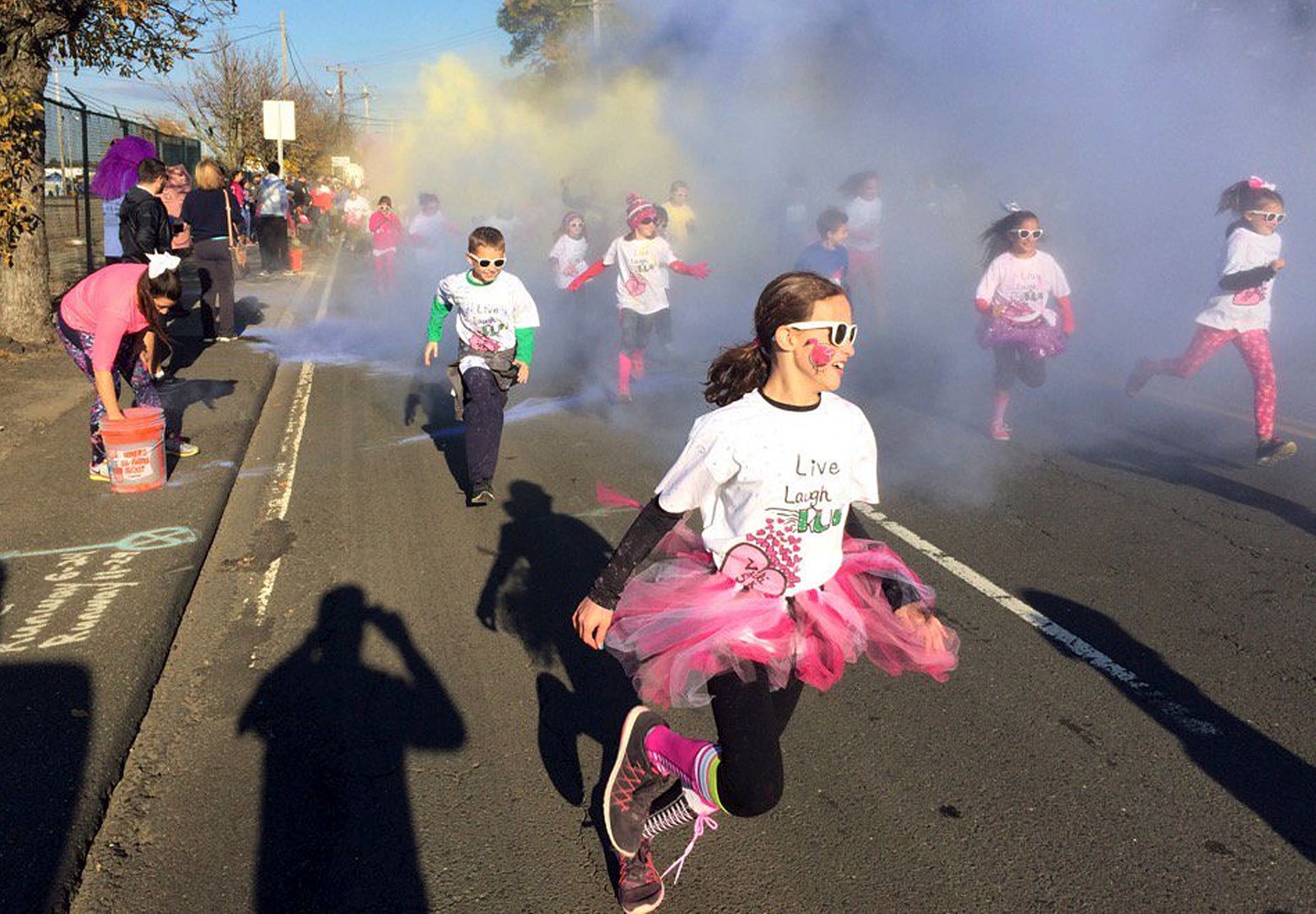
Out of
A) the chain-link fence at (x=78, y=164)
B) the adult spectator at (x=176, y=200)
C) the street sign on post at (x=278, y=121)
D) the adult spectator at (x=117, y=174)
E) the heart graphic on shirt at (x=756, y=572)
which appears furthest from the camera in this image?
the street sign on post at (x=278, y=121)

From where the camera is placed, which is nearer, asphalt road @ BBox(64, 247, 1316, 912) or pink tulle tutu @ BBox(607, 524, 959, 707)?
pink tulle tutu @ BBox(607, 524, 959, 707)

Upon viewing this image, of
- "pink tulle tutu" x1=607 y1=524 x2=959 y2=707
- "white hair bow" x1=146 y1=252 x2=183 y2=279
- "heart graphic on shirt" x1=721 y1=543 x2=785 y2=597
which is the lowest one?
"pink tulle tutu" x1=607 y1=524 x2=959 y2=707

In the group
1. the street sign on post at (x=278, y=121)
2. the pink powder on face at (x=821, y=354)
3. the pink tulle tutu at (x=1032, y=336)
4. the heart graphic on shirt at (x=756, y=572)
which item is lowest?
the heart graphic on shirt at (x=756, y=572)

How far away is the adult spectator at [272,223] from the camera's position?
22906 millimetres

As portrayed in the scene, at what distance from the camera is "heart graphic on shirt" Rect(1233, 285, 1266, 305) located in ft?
24.2

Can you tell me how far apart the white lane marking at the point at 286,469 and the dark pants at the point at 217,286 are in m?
1.42

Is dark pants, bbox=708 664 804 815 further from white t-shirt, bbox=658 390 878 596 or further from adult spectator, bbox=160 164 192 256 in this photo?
adult spectator, bbox=160 164 192 256

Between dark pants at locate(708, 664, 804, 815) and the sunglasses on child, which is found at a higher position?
the sunglasses on child

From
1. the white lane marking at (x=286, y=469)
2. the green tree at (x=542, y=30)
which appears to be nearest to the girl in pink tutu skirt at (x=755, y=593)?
the white lane marking at (x=286, y=469)

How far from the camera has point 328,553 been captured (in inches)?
224

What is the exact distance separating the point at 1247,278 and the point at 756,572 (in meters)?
5.93

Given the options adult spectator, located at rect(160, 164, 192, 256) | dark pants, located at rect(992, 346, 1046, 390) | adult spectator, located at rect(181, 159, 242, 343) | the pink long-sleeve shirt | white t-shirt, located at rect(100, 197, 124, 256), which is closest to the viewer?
the pink long-sleeve shirt

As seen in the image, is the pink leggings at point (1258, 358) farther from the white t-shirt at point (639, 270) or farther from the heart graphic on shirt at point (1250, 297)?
the white t-shirt at point (639, 270)

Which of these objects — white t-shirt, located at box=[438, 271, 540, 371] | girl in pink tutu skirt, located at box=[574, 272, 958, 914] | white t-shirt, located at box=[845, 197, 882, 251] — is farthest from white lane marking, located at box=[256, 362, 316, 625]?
white t-shirt, located at box=[845, 197, 882, 251]
